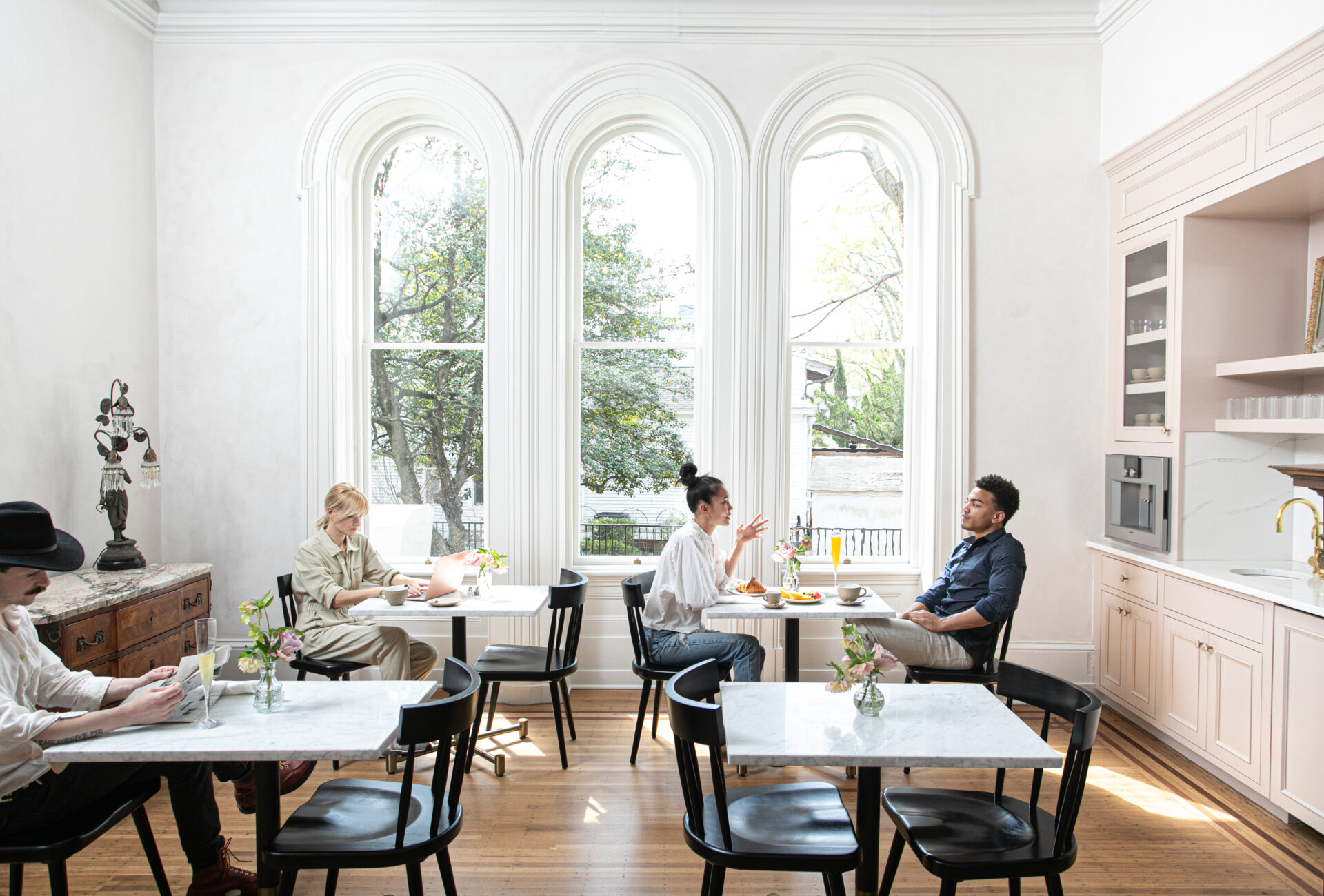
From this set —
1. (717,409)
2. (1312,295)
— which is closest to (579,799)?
(717,409)

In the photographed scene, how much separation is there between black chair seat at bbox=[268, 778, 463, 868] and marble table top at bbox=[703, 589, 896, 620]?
1536mm

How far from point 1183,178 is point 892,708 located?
10.3 ft

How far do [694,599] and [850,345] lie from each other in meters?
2.05

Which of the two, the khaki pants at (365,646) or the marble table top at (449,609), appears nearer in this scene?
the marble table top at (449,609)

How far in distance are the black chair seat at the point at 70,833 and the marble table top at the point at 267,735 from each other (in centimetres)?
29

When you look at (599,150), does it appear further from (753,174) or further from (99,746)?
(99,746)

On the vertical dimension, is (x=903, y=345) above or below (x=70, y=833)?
above

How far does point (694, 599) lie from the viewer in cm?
371

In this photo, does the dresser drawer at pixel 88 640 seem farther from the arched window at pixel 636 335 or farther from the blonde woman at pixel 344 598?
the arched window at pixel 636 335

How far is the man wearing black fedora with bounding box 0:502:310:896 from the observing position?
2.07m

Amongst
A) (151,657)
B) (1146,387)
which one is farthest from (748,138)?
(151,657)

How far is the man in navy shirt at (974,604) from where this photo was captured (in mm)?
3609

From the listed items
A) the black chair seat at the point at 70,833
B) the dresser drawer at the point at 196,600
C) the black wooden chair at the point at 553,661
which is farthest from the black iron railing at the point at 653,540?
the black chair seat at the point at 70,833

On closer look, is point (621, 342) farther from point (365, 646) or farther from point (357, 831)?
point (357, 831)
